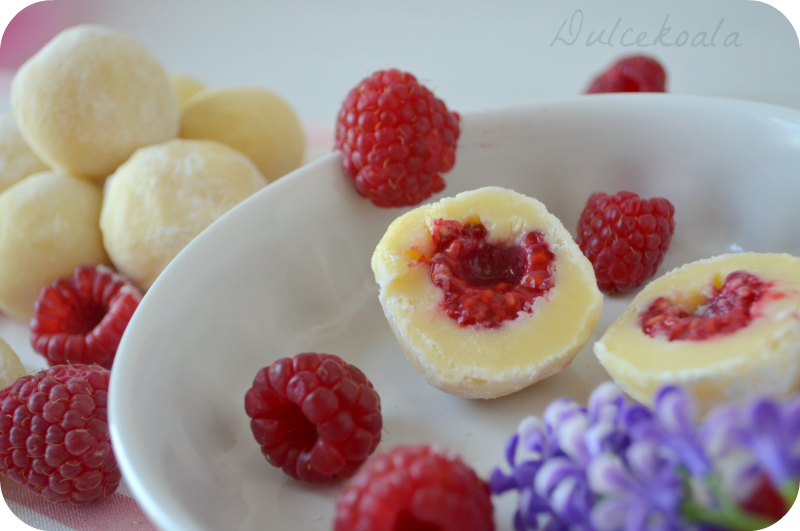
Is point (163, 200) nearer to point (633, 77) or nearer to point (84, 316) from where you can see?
point (84, 316)

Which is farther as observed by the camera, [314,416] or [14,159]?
[14,159]

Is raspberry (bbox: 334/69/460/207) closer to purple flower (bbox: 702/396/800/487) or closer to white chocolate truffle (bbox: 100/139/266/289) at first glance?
white chocolate truffle (bbox: 100/139/266/289)

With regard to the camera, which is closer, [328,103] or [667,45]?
[667,45]

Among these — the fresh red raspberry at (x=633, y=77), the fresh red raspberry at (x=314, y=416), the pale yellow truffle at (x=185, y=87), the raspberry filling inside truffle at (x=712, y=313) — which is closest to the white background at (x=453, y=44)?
the fresh red raspberry at (x=633, y=77)

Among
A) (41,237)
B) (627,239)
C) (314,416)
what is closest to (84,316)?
(41,237)

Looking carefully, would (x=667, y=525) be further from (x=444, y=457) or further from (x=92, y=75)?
(x=92, y=75)

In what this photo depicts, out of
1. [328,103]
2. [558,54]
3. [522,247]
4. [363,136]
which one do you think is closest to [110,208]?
[363,136]
